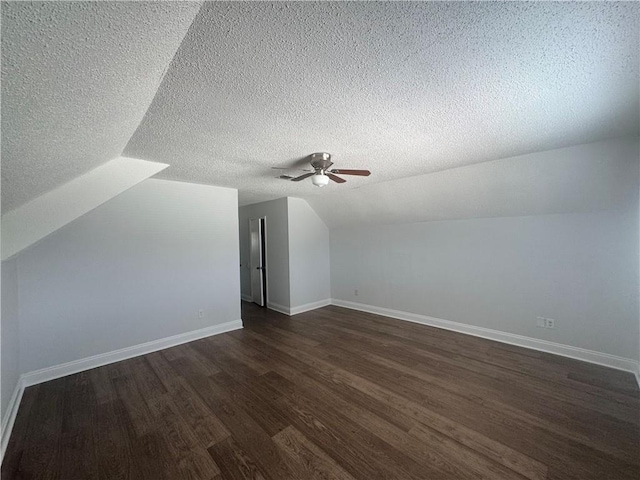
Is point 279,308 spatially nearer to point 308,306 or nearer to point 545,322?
point 308,306

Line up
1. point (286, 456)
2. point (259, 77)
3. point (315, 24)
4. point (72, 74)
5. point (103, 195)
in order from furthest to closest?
point (103, 195) → point (286, 456) → point (259, 77) → point (315, 24) → point (72, 74)

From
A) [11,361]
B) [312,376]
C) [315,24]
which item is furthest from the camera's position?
[312,376]

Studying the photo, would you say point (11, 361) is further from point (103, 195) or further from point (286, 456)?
point (286, 456)

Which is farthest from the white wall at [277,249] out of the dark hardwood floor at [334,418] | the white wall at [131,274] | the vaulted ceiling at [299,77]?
the vaulted ceiling at [299,77]

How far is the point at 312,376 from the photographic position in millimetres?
2572

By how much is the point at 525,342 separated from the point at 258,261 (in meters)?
4.83

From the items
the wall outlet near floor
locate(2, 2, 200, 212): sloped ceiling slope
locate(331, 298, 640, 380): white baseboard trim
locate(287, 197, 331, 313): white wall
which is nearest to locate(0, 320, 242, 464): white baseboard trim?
locate(287, 197, 331, 313): white wall

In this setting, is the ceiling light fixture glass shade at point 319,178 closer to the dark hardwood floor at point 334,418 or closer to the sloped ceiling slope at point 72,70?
the sloped ceiling slope at point 72,70

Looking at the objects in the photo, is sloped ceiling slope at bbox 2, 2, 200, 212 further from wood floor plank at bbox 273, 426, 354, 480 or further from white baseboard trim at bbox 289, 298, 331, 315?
white baseboard trim at bbox 289, 298, 331, 315

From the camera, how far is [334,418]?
1.96 m

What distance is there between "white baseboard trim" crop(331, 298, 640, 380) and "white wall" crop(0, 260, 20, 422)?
4.59 meters

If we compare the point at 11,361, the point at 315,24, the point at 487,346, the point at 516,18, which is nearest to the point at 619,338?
the point at 487,346

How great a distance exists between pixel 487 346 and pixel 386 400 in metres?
1.93

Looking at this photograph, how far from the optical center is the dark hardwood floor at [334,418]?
5.09 ft
